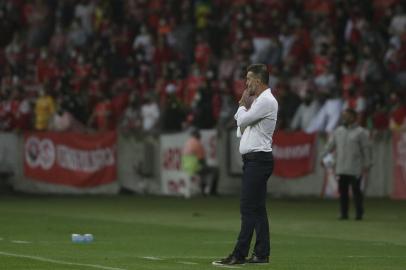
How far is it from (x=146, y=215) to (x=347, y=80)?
24.6ft

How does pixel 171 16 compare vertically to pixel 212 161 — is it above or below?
above

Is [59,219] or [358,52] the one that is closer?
[59,219]

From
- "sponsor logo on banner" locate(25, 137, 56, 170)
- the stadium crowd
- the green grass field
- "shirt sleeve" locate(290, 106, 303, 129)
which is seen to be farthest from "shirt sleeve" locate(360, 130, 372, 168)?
"sponsor logo on banner" locate(25, 137, 56, 170)

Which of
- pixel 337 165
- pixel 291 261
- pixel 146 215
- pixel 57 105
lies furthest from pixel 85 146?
pixel 291 261

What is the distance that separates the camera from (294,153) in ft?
102

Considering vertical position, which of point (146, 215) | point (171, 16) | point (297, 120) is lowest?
point (146, 215)

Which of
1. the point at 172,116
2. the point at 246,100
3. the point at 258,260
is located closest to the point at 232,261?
the point at 258,260

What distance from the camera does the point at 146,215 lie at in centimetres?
2603

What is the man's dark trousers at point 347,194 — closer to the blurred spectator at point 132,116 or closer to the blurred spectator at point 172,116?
the blurred spectator at point 172,116

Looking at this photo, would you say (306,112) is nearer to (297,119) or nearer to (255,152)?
(297,119)

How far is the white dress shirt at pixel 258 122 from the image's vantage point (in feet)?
47.8

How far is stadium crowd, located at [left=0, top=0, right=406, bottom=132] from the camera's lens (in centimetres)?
3120

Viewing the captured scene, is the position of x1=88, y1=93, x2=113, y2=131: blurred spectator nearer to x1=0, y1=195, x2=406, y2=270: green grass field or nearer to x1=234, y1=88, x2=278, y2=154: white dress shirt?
x1=0, y1=195, x2=406, y2=270: green grass field

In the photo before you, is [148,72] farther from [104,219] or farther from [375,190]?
[104,219]
